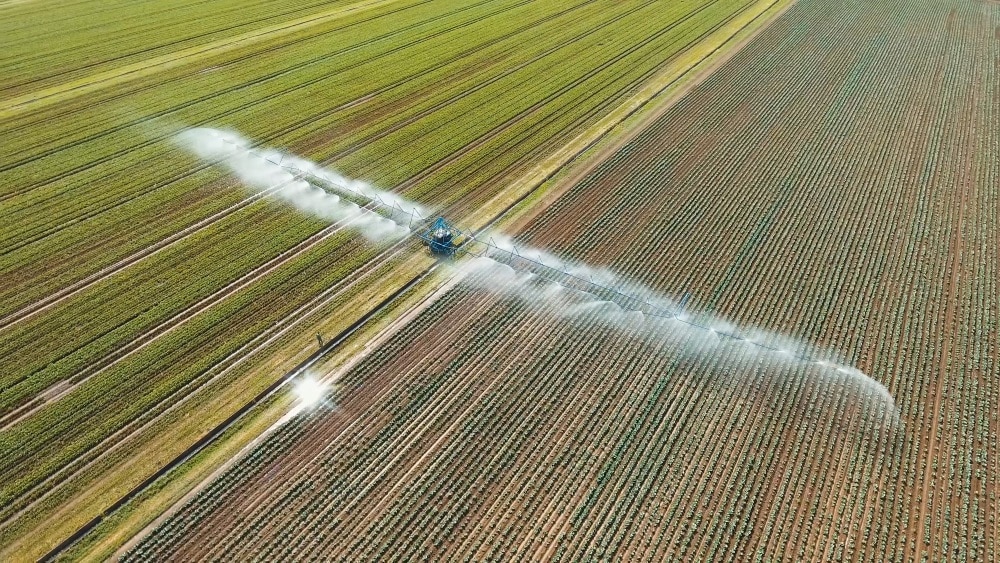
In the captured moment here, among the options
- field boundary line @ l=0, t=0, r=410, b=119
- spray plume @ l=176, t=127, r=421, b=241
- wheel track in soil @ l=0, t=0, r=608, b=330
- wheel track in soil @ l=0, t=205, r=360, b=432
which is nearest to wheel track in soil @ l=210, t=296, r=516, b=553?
wheel track in soil @ l=0, t=205, r=360, b=432

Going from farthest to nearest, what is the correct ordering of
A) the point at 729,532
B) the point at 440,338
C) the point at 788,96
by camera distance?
the point at 788,96 < the point at 440,338 < the point at 729,532

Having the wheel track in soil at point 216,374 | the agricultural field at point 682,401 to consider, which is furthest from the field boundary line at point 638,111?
the wheel track in soil at point 216,374

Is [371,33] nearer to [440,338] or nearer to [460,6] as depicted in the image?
[460,6]

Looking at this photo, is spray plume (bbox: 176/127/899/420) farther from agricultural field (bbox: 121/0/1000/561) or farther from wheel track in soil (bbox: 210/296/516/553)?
wheel track in soil (bbox: 210/296/516/553)

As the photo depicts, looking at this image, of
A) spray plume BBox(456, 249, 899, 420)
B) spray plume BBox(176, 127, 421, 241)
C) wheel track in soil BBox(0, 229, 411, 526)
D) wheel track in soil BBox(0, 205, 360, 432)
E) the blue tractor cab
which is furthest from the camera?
spray plume BBox(176, 127, 421, 241)

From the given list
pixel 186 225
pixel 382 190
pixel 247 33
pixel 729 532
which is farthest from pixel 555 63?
pixel 729 532

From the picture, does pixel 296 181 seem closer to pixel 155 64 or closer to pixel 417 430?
pixel 417 430
